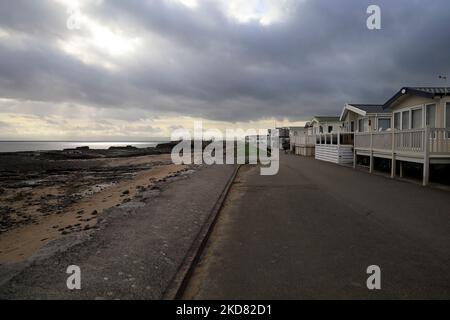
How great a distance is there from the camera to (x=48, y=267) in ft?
16.8

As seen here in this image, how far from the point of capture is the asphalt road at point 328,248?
4.47m

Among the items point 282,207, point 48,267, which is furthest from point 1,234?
point 282,207

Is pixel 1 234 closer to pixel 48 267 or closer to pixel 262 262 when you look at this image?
pixel 48 267

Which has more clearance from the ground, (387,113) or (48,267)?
(387,113)

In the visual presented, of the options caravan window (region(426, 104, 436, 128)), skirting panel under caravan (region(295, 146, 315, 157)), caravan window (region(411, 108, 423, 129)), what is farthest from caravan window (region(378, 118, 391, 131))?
skirting panel under caravan (region(295, 146, 315, 157))

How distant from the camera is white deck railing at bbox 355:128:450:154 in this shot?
13.6 m

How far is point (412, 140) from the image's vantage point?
583 inches

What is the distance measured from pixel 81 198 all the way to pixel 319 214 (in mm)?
11592

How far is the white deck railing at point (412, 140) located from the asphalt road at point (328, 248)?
2996 millimetres

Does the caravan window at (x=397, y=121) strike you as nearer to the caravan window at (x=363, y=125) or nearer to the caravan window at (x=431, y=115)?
the caravan window at (x=431, y=115)

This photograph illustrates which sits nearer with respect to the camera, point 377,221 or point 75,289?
point 75,289

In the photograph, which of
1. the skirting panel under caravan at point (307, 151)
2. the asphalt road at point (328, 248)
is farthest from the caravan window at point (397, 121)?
the skirting panel under caravan at point (307, 151)

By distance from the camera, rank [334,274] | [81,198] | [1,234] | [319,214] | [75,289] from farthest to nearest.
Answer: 1. [81,198]
2. [1,234]
3. [319,214]
4. [334,274]
5. [75,289]
